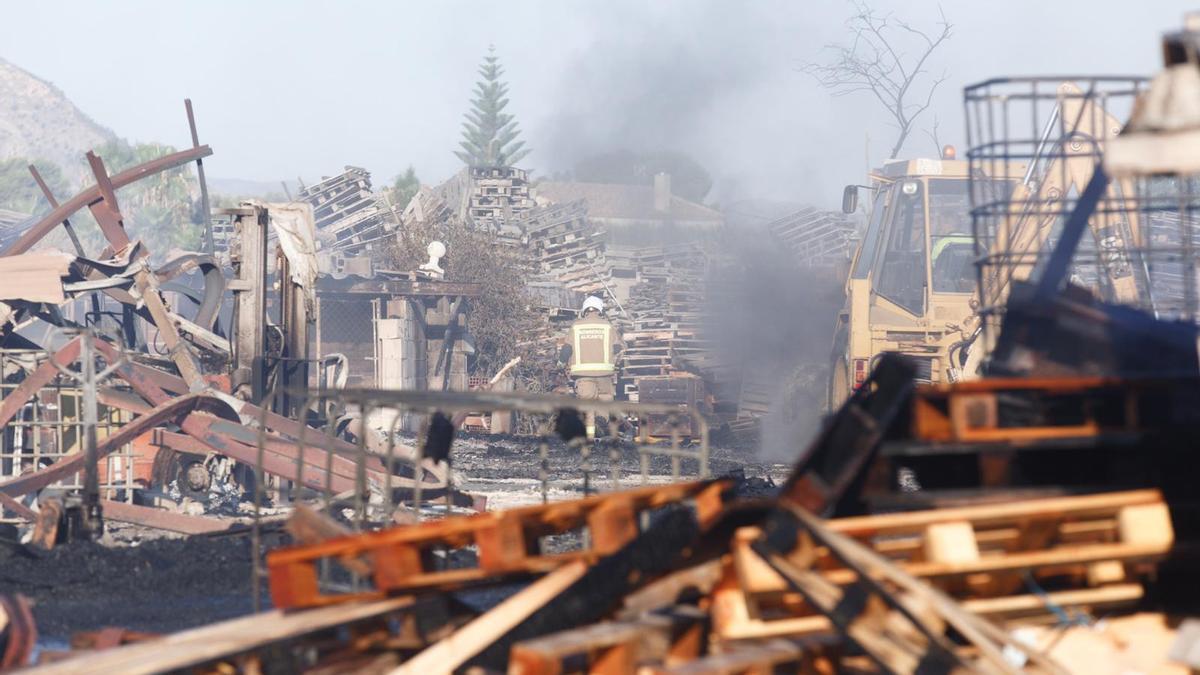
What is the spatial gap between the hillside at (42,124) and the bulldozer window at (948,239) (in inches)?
6053

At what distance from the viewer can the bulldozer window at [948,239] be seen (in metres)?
16.8

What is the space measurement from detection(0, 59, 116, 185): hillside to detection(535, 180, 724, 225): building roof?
102965 mm

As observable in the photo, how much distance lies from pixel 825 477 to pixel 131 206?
3316 inches

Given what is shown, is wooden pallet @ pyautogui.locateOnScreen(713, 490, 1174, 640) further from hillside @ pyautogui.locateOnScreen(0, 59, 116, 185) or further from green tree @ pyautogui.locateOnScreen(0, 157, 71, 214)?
hillside @ pyautogui.locateOnScreen(0, 59, 116, 185)

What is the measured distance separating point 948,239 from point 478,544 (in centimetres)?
1318

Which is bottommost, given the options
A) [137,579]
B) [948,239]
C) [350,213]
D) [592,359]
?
[137,579]

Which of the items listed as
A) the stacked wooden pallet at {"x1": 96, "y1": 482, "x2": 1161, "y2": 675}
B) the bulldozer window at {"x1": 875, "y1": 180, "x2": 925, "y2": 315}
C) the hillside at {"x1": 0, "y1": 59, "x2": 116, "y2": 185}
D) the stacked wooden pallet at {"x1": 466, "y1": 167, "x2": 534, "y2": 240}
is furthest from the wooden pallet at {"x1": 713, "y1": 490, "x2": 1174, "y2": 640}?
the hillside at {"x1": 0, "y1": 59, "x2": 116, "y2": 185}

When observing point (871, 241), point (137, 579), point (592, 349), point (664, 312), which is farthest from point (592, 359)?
point (137, 579)

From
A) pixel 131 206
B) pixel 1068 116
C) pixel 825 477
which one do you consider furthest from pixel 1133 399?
pixel 131 206

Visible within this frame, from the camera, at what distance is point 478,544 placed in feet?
16.7

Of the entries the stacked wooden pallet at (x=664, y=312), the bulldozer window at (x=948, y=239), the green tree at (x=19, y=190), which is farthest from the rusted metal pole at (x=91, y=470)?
the green tree at (x=19, y=190)

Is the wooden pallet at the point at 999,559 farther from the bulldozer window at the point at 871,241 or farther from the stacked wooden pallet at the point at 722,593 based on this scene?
the bulldozer window at the point at 871,241

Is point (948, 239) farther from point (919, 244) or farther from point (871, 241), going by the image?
point (871, 241)

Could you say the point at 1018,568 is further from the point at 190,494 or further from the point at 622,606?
the point at 190,494
